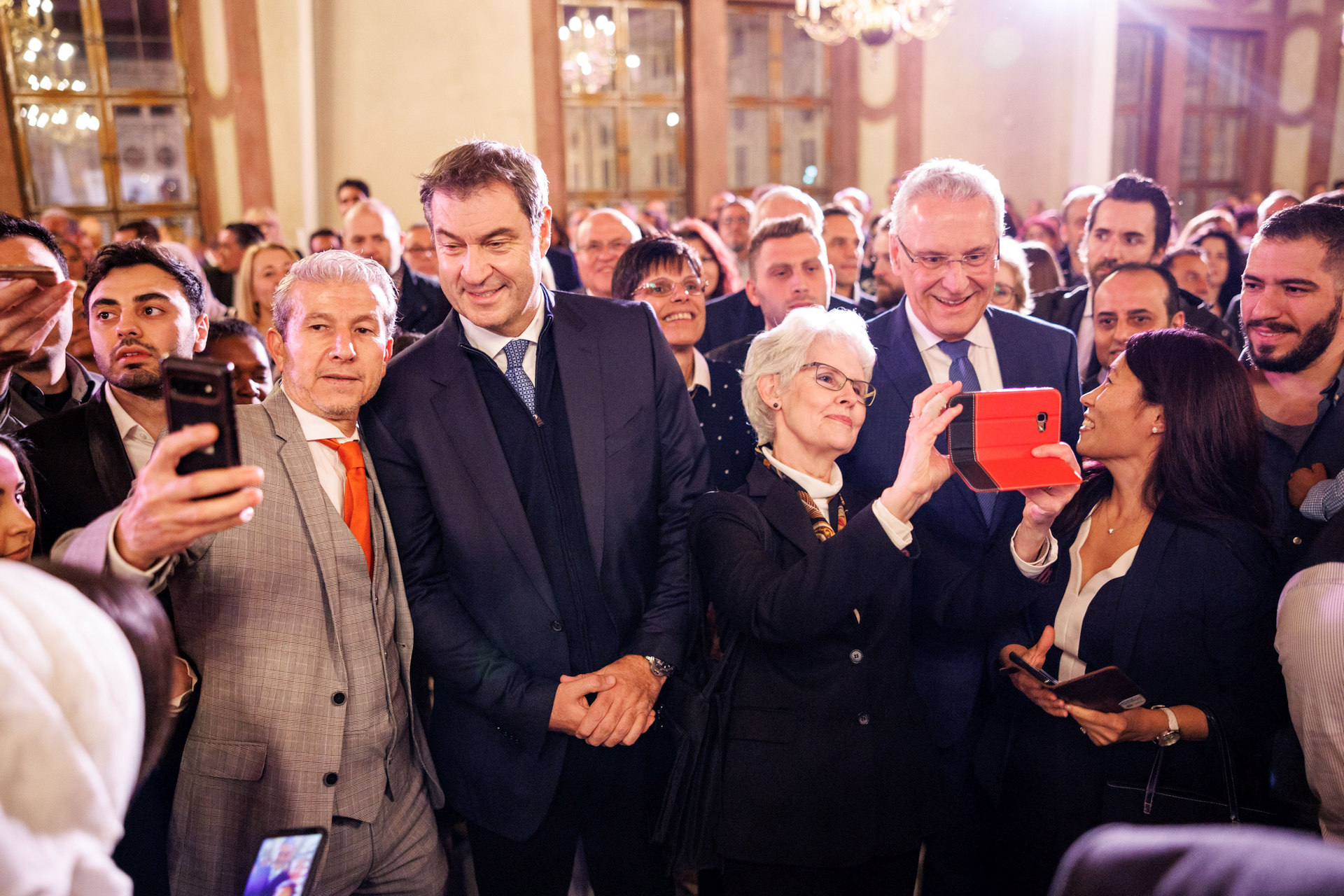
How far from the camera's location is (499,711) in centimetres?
170

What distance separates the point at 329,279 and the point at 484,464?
0.46 m

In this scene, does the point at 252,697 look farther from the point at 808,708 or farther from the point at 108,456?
the point at 808,708

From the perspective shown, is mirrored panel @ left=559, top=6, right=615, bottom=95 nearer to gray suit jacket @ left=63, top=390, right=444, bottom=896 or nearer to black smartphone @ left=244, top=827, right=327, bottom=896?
gray suit jacket @ left=63, top=390, right=444, bottom=896

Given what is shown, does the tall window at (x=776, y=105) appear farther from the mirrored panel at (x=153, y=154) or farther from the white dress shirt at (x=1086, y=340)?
the white dress shirt at (x=1086, y=340)

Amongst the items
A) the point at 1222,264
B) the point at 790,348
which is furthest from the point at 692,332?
the point at 1222,264

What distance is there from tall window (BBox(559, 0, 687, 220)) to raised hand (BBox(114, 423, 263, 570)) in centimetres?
852

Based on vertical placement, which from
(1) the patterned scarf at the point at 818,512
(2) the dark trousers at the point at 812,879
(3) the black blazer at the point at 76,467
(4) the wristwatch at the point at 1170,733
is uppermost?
(3) the black blazer at the point at 76,467

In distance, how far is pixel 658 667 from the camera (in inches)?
70.9

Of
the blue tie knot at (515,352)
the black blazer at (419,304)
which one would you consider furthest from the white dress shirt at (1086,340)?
the black blazer at (419,304)

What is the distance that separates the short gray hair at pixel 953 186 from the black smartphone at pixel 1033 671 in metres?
1.03

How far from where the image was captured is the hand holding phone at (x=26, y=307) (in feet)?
5.31

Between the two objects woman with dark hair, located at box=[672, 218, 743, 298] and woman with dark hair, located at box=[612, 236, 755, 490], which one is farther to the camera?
woman with dark hair, located at box=[672, 218, 743, 298]

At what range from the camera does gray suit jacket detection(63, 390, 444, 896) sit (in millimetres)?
1527

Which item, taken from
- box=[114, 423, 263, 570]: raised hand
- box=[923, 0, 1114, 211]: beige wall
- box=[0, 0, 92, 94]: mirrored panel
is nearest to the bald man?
box=[114, 423, 263, 570]: raised hand
